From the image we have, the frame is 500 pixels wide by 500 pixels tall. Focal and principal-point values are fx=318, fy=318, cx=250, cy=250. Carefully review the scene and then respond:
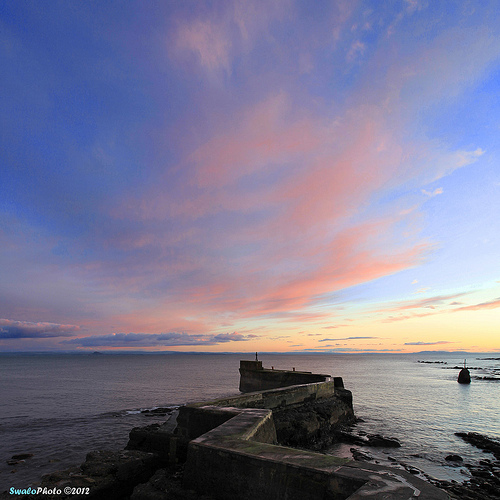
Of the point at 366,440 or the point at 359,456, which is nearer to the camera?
the point at 359,456

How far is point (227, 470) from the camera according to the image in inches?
203

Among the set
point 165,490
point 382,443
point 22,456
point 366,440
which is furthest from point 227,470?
point 22,456

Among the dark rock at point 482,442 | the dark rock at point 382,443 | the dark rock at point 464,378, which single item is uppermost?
the dark rock at point 464,378

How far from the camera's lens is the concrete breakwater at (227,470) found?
160 inches

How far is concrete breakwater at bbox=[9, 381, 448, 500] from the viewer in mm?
4052

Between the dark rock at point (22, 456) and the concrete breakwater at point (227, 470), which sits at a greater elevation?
the concrete breakwater at point (227, 470)

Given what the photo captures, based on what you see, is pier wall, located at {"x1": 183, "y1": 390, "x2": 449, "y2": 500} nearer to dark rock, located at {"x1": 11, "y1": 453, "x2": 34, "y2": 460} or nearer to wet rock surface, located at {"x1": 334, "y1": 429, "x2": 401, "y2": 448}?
wet rock surface, located at {"x1": 334, "y1": 429, "x2": 401, "y2": 448}

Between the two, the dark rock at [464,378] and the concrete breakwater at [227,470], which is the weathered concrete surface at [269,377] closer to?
the concrete breakwater at [227,470]

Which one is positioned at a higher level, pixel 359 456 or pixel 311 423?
pixel 311 423

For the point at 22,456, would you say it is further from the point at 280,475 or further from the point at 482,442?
the point at 482,442

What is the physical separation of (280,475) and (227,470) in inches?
41.6

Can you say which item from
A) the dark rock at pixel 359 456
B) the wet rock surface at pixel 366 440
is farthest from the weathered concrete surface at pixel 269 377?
the dark rock at pixel 359 456

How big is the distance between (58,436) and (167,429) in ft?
37.3

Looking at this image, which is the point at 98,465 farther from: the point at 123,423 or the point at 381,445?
the point at 123,423
